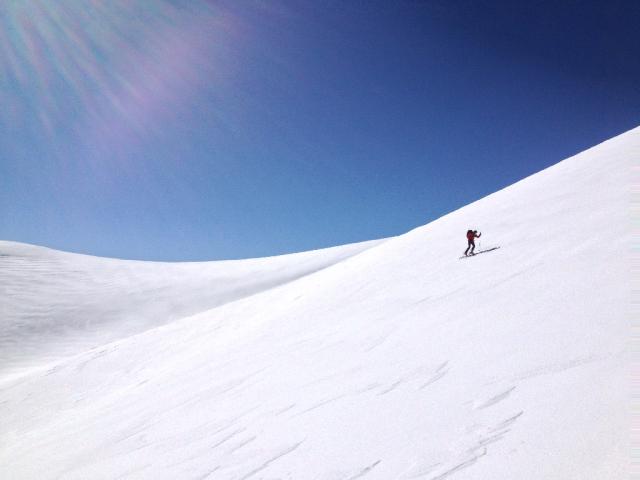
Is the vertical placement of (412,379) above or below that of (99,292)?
below

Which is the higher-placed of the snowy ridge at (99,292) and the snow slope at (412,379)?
the snowy ridge at (99,292)

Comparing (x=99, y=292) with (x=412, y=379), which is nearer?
(x=412, y=379)

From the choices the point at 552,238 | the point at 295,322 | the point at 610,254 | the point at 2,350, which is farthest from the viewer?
the point at 2,350

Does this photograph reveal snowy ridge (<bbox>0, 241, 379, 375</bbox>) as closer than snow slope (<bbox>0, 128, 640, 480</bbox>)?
No

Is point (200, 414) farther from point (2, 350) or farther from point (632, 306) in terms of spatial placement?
point (2, 350)

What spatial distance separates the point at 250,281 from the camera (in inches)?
818

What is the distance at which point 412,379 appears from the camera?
2.95 metres

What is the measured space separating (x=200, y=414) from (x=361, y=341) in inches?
76.1

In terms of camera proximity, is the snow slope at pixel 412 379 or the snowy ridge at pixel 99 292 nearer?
the snow slope at pixel 412 379

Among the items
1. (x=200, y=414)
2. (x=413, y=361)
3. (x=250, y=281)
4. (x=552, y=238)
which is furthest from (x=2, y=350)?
(x=552, y=238)

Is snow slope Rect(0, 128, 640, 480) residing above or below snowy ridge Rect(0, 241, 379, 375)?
below

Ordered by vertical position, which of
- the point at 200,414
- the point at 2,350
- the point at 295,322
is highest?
the point at 2,350

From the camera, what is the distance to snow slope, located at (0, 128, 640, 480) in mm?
1930

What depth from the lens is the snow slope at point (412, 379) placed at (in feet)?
6.33
